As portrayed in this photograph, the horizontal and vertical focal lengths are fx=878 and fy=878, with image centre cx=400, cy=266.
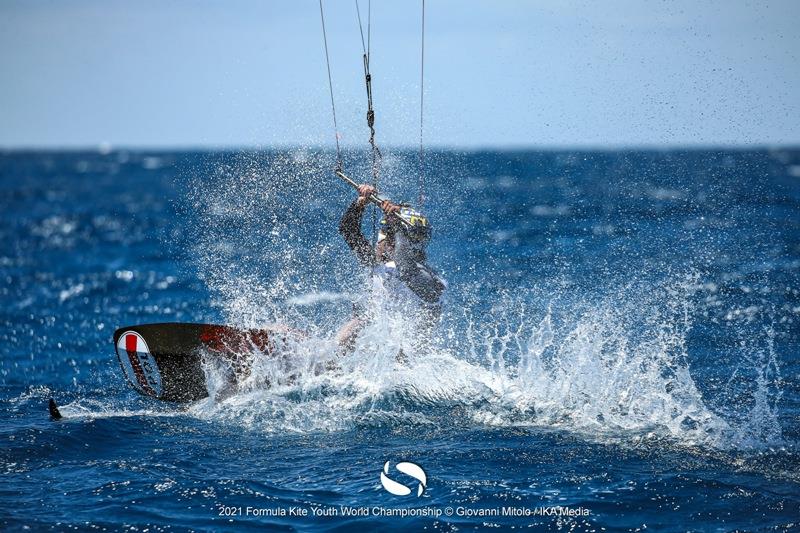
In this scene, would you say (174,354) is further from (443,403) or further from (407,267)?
(443,403)

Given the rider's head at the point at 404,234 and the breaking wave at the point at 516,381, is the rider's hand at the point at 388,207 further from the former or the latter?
the breaking wave at the point at 516,381

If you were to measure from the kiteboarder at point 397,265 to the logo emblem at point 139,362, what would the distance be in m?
2.22

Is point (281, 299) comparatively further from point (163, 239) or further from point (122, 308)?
point (163, 239)

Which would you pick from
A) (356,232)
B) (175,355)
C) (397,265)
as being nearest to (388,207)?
(356,232)

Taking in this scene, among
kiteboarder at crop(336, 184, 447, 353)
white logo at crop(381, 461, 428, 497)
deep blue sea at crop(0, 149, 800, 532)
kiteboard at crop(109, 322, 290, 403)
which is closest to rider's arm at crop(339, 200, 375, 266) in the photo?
kiteboarder at crop(336, 184, 447, 353)

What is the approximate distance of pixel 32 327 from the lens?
627 inches

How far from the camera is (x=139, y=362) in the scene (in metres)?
10.4

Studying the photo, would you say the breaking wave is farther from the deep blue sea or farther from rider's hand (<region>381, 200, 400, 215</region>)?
rider's hand (<region>381, 200, 400, 215</region>)

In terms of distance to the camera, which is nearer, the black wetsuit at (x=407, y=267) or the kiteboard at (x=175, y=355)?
the kiteboard at (x=175, y=355)

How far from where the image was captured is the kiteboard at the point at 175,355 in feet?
33.9

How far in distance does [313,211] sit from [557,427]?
15.6m

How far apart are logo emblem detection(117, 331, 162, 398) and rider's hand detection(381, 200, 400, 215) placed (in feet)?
10.6

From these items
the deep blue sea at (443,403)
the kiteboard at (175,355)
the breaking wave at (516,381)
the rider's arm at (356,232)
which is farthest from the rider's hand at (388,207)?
the kiteboard at (175,355)

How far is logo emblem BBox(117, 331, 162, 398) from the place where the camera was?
33.9 ft
